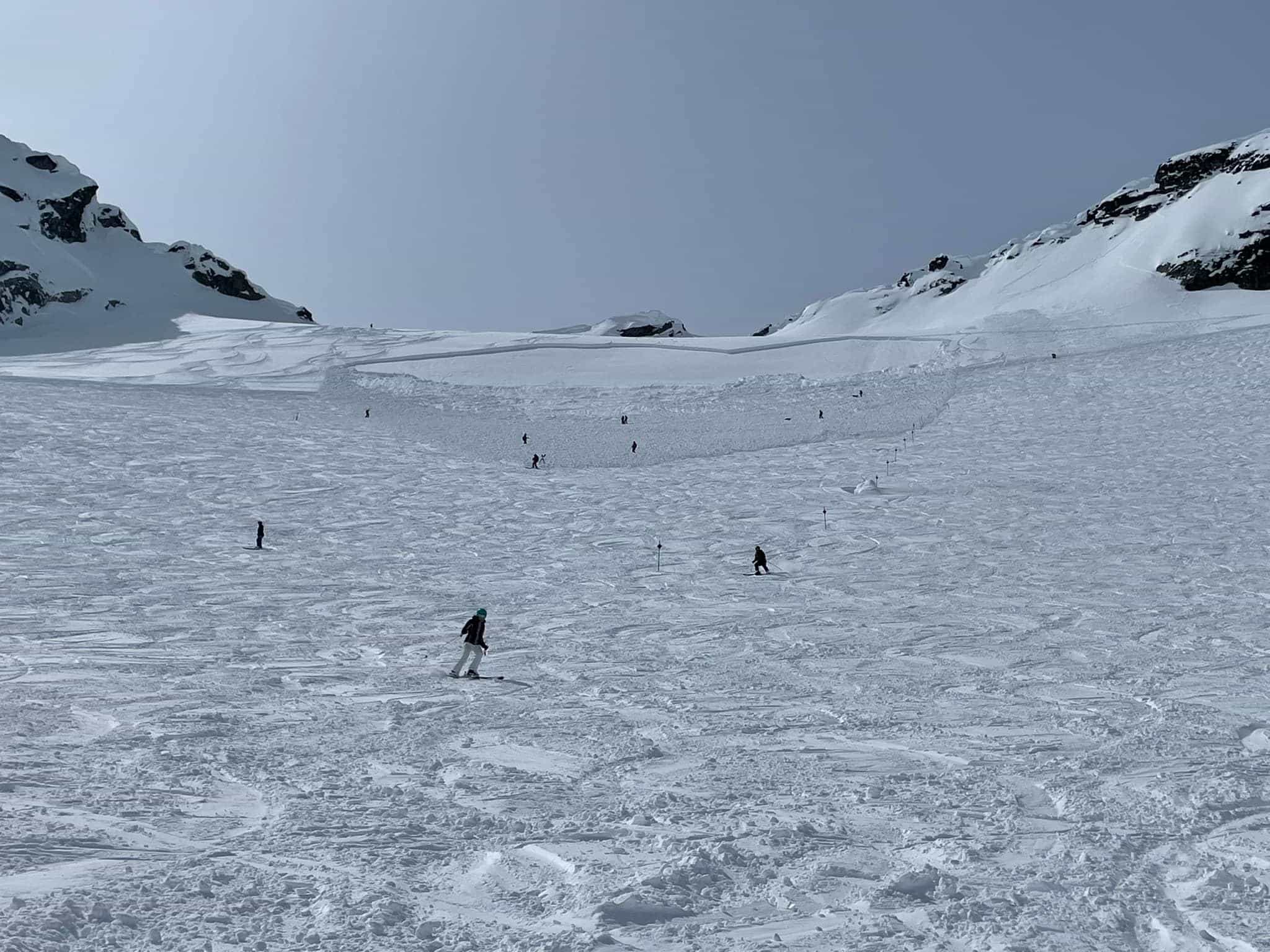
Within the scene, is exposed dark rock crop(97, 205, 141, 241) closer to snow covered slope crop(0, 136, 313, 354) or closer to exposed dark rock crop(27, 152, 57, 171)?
snow covered slope crop(0, 136, 313, 354)

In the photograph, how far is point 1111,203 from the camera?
108188mm

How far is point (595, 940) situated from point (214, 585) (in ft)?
44.2

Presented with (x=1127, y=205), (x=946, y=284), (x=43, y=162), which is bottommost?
(x=946, y=284)

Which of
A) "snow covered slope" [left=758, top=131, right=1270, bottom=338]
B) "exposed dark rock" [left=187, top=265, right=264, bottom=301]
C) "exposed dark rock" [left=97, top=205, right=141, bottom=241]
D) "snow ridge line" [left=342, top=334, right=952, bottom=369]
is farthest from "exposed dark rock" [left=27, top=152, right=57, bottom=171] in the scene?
"snow covered slope" [left=758, top=131, right=1270, bottom=338]

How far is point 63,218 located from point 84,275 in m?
20.1

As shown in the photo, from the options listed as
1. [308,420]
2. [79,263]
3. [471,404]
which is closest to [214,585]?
[308,420]

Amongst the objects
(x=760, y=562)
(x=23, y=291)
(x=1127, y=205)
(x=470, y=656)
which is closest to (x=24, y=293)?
(x=23, y=291)

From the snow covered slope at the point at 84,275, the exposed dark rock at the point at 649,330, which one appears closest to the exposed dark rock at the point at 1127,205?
the exposed dark rock at the point at 649,330

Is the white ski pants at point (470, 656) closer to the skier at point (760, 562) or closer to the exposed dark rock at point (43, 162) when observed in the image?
the skier at point (760, 562)

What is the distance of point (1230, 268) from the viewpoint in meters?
75.0

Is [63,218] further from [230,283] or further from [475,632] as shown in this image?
[475,632]

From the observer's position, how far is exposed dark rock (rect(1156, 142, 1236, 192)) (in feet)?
345

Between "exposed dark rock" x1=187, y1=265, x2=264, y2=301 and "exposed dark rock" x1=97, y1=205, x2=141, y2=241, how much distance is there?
53.3 feet

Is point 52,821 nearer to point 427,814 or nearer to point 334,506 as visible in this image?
A: point 427,814
